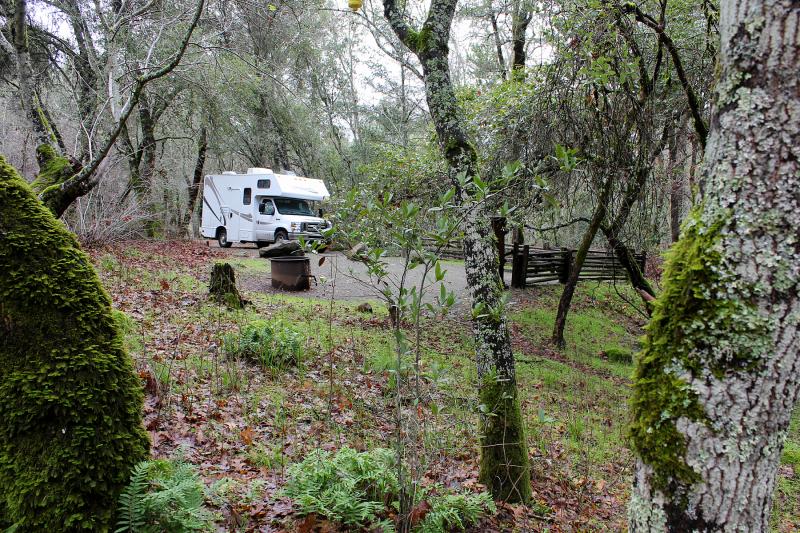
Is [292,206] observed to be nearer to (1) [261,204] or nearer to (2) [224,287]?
(1) [261,204]

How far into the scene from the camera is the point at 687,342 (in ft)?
4.97

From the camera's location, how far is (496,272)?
375 centimetres

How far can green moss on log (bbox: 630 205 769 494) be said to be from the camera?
56.3 inches

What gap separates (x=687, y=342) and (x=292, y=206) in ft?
64.6

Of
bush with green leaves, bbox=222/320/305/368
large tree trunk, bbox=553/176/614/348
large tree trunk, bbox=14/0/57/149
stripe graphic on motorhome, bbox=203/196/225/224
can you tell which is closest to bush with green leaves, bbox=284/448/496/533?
bush with green leaves, bbox=222/320/305/368

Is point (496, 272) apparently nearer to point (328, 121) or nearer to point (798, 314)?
point (798, 314)

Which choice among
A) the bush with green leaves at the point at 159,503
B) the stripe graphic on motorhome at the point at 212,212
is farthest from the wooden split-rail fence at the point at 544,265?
the bush with green leaves at the point at 159,503

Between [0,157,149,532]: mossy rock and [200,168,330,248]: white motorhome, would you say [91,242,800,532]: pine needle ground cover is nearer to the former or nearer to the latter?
[0,157,149,532]: mossy rock

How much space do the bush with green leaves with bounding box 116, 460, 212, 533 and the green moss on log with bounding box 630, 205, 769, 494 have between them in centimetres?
201

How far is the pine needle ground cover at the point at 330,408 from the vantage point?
3408mm

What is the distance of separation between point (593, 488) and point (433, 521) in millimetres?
2471

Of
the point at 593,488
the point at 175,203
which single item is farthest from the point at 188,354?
the point at 175,203

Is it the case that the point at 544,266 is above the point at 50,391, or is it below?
below

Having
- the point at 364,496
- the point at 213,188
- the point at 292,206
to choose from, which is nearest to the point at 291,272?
the point at 364,496
